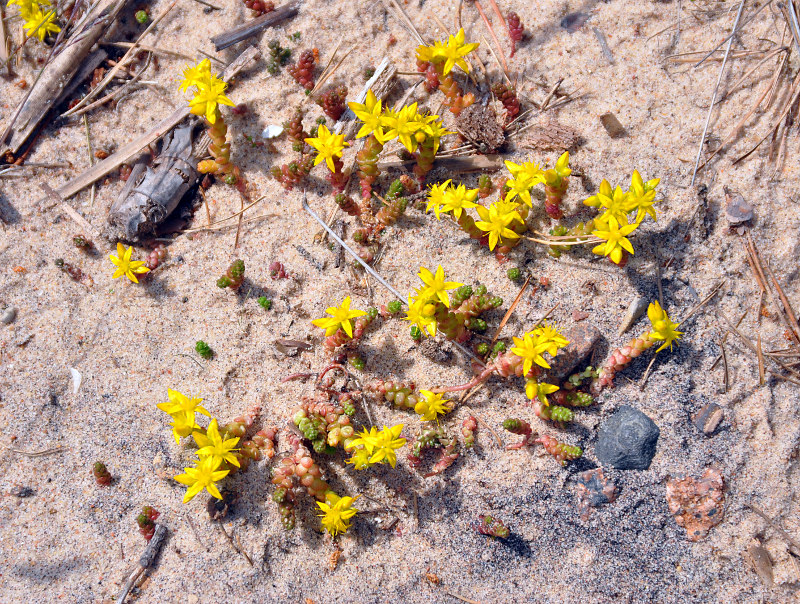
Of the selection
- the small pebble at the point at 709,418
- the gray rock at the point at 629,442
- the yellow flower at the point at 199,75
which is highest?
the yellow flower at the point at 199,75

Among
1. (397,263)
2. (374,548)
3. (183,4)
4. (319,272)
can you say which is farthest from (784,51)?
(183,4)

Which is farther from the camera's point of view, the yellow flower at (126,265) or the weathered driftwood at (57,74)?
the weathered driftwood at (57,74)

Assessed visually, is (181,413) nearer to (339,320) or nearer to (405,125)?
(339,320)

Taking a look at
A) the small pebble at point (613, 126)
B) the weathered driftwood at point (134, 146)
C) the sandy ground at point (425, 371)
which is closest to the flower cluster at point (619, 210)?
the sandy ground at point (425, 371)

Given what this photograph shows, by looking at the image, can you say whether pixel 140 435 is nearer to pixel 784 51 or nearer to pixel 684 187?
pixel 684 187

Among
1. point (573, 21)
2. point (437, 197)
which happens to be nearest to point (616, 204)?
point (437, 197)

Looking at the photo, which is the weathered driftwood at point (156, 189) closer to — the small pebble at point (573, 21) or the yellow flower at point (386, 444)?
the yellow flower at point (386, 444)

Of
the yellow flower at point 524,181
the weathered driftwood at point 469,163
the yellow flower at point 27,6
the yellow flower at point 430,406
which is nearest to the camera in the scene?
the yellow flower at point 430,406
